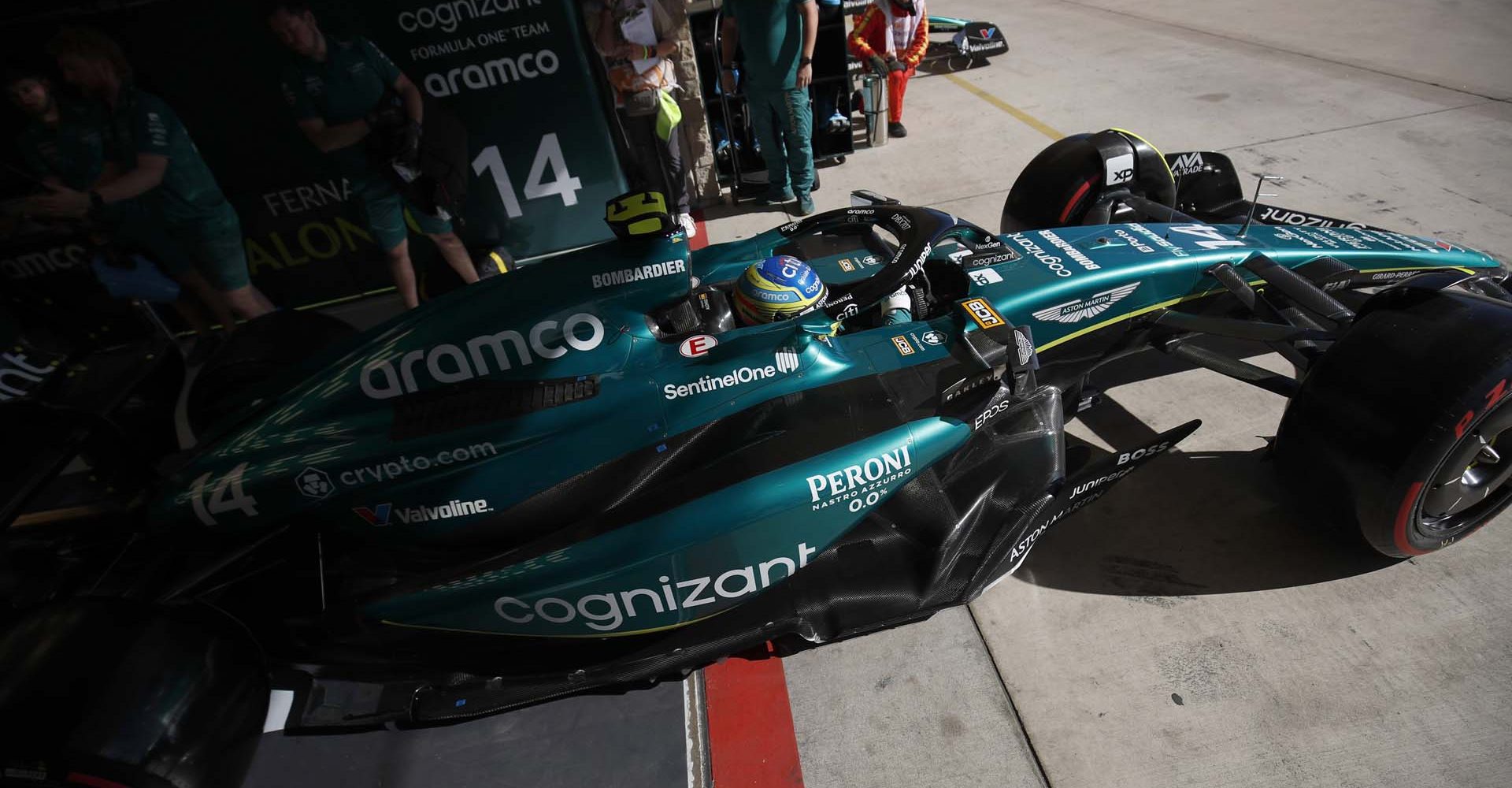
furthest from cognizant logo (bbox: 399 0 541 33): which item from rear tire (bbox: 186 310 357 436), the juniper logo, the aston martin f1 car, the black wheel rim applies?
the black wheel rim

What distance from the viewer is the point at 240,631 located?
2.27 metres

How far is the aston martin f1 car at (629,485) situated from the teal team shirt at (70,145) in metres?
2.90

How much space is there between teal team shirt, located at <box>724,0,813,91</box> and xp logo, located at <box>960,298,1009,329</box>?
3.43m

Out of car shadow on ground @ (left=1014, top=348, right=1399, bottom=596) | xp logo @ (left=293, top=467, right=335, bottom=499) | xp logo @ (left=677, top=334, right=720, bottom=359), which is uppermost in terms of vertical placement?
xp logo @ (left=677, top=334, right=720, bottom=359)

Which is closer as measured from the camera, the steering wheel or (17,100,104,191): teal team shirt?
the steering wheel

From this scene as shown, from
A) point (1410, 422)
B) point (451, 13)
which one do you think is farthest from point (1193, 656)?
point (451, 13)

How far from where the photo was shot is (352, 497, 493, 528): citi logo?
2.53 meters

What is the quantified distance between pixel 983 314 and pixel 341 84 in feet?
13.9

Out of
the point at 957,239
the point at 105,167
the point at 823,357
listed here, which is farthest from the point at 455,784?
the point at 105,167

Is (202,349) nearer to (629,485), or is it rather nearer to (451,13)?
(451,13)

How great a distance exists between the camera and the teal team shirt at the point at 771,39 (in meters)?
5.11

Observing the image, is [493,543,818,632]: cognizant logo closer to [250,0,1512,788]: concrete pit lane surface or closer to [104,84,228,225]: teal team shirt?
[250,0,1512,788]: concrete pit lane surface

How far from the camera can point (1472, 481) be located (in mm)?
2508

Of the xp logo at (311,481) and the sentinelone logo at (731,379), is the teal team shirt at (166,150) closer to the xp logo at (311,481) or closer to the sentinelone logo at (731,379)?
the xp logo at (311,481)
